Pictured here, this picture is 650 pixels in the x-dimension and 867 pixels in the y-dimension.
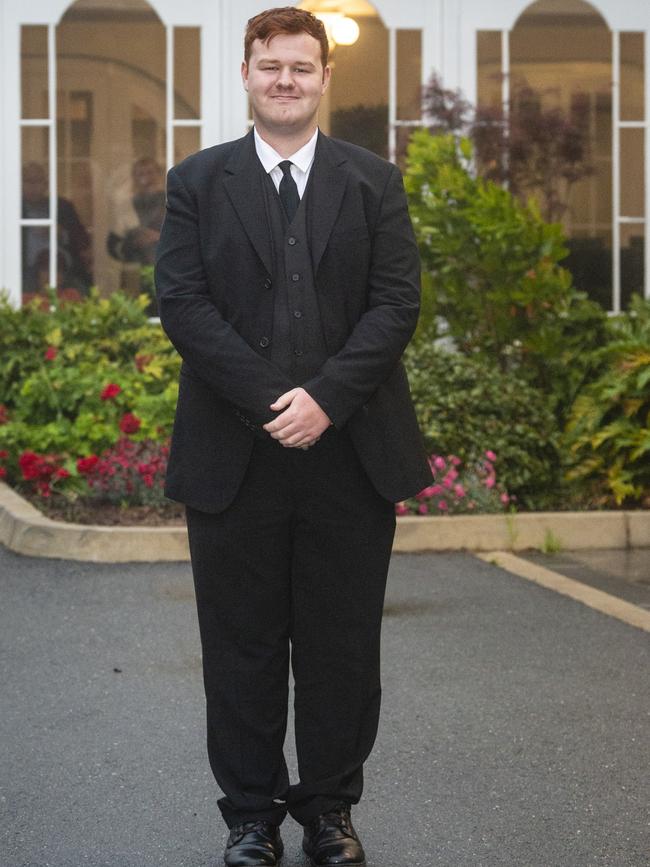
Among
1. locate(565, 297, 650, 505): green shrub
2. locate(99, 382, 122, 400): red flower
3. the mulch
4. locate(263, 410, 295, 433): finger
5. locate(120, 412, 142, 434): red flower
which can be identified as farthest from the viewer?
locate(99, 382, 122, 400): red flower

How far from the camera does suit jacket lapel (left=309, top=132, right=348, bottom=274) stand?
12.3 feet

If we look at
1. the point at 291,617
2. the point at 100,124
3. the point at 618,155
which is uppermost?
the point at 100,124

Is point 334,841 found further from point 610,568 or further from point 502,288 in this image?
point 502,288

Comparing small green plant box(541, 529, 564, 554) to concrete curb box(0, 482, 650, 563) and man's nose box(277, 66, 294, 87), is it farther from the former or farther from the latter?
man's nose box(277, 66, 294, 87)

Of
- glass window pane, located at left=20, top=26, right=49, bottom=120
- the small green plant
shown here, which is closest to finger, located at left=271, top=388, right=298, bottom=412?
the small green plant

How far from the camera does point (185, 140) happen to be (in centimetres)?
1191

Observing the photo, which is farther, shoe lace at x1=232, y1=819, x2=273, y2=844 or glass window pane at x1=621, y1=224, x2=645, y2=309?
glass window pane at x1=621, y1=224, x2=645, y2=309

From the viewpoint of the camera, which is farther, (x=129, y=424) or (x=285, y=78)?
(x=129, y=424)

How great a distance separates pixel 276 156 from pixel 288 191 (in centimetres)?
8

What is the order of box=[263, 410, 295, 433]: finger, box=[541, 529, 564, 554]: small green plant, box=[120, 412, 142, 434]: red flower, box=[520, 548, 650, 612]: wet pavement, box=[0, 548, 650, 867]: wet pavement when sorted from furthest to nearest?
box=[120, 412, 142, 434]: red flower < box=[541, 529, 564, 554]: small green plant < box=[520, 548, 650, 612]: wet pavement < box=[0, 548, 650, 867]: wet pavement < box=[263, 410, 295, 433]: finger

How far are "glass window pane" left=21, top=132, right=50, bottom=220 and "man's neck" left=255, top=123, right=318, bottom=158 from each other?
835 cm

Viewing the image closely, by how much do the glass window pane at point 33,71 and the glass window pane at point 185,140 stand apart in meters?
0.93

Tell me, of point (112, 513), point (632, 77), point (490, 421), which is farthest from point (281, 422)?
point (632, 77)

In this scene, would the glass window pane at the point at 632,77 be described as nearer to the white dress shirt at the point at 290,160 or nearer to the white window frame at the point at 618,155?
the white window frame at the point at 618,155
